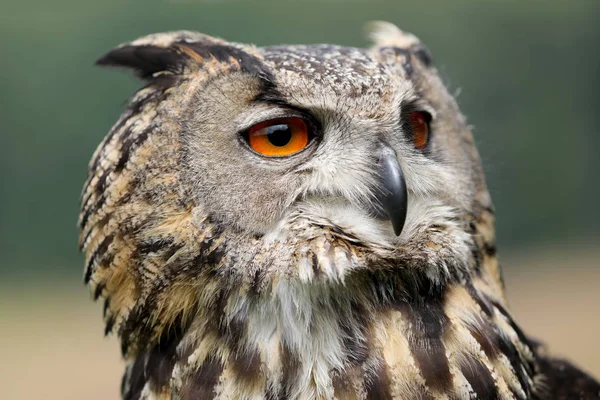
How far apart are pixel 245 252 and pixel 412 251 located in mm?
340

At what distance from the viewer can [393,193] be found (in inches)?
51.2

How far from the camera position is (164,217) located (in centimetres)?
138

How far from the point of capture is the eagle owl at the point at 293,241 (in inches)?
51.6

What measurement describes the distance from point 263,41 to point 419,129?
4.76 metres

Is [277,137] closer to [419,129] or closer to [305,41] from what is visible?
[419,129]

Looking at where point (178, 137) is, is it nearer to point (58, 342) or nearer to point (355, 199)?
point (355, 199)

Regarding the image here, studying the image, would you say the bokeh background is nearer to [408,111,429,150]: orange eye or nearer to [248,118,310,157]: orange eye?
[408,111,429,150]: orange eye

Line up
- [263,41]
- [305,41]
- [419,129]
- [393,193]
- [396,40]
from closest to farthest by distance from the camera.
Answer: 1. [393,193]
2. [419,129]
3. [396,40]
4. [263,41]
5. [305,41]

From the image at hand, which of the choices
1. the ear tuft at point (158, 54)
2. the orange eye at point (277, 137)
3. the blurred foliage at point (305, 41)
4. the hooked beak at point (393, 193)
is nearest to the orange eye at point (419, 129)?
the hooked beak at point (393, 193)

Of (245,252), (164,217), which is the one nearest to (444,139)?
(245,252)

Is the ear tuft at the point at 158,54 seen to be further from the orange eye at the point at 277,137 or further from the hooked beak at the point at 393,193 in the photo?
the hooked beak at the point at 393,193

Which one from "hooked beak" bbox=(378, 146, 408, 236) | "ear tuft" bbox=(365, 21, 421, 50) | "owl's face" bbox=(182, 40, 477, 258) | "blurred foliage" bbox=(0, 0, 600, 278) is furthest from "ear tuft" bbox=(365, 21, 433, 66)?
"blurred foliage" bbox=(0, 0, 600, 278)

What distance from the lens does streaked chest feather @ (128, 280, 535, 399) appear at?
1302 mm

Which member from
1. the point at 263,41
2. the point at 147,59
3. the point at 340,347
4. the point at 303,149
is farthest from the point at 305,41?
the point at 340,347
